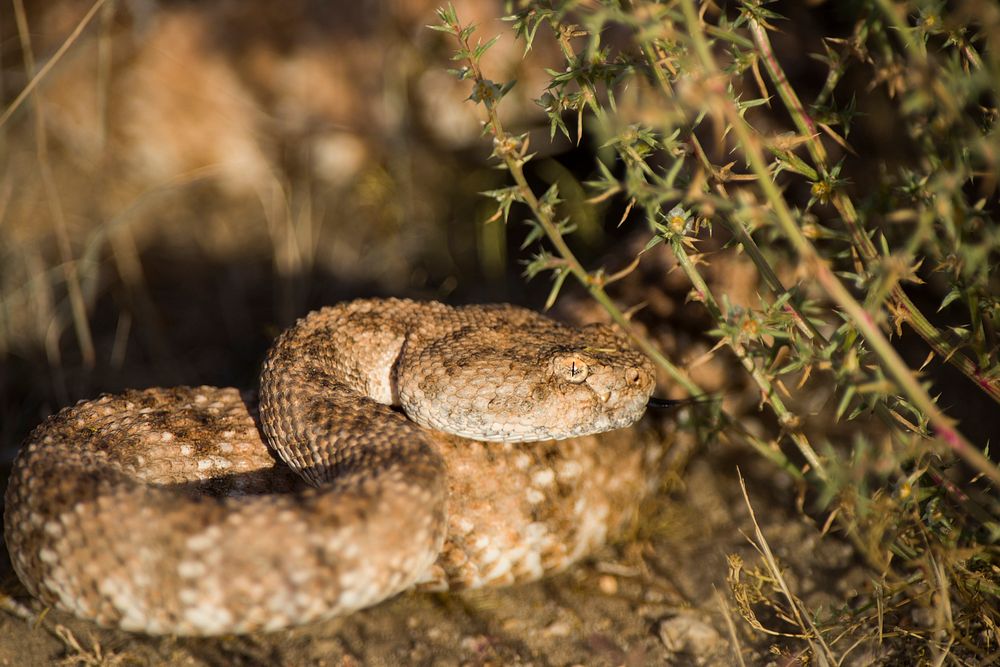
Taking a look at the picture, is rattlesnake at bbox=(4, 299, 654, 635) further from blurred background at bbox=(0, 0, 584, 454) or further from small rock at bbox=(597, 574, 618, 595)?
blurred background at bbox=(0, 0, 584, 454)

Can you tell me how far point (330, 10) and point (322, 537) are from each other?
489 cm

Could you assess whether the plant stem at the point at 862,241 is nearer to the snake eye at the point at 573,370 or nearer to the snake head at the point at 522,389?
the snake head at the point at 522,389

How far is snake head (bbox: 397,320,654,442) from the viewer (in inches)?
133

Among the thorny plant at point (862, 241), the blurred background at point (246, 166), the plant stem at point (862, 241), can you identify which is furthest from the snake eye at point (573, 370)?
the blurred background at point (246, 166)

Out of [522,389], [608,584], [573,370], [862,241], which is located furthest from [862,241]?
[608,584]

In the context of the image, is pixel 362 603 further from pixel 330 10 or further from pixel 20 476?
pixel 330 10

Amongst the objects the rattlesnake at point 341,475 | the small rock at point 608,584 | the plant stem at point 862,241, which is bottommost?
the small rock at point 608,584

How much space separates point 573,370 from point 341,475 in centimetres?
100

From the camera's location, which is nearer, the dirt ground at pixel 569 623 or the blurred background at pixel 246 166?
the dirt ground at pixel 569 623

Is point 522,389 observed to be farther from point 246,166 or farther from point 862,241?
point 246,166

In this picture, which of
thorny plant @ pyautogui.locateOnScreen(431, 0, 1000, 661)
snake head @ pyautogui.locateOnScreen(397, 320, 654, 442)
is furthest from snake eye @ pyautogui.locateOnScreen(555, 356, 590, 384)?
thorny plant @ pyautogui.locateOnScreen(431, 0, 1000, 661)

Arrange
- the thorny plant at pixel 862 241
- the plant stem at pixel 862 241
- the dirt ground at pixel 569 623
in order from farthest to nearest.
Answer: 1. the dirt ground at pixel 569 623
2. the plant stem at pixel 862 241
3. the thorny plant at pixel 862 241

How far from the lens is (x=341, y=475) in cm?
304

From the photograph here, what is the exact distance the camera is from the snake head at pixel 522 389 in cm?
337
